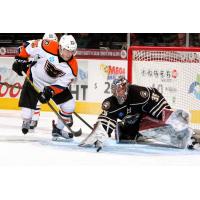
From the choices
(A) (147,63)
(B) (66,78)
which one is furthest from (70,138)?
(A) (147,63)

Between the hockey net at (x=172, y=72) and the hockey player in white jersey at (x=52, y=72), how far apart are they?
624 millimetres

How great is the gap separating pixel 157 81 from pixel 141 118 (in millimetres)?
905

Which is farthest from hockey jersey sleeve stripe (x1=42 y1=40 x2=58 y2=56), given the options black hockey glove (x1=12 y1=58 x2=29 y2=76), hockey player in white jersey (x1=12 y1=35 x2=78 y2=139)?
black hockey glove (x1=12 y1=58 x2=29 y2=76)

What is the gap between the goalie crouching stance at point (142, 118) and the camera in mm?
5281

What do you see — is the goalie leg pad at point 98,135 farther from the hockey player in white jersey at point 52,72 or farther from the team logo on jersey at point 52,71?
the team logo on jersey at point 52,71

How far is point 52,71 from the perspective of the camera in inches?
223

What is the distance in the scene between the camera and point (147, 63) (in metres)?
6.01

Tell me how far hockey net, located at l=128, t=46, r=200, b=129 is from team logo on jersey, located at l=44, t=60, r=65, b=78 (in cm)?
66

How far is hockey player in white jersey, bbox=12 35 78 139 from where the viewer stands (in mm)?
5570

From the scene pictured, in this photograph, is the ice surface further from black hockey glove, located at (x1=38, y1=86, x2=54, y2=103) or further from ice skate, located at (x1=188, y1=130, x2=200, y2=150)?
black hockey glove, located at (x1=38, y1=86, x2=54, y2=103)

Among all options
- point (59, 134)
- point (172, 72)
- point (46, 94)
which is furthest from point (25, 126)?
point (172, 72)

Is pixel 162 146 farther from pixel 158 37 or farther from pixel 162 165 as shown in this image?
pixel 158 37

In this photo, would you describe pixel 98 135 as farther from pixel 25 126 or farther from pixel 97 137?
pixel 25 126

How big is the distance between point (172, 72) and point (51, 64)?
1.33 metres
